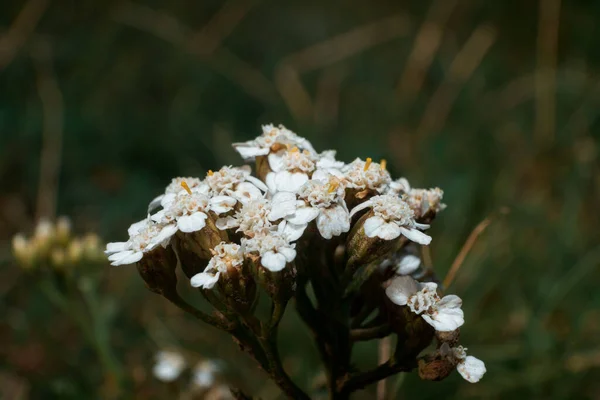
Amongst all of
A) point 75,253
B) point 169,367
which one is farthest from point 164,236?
point 169,367

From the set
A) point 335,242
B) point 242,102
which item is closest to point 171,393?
point 335,242

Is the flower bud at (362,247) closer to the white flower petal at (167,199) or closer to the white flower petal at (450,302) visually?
the white flower petal at (450,302)

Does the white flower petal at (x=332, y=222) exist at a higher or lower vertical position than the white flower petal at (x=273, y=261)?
higher

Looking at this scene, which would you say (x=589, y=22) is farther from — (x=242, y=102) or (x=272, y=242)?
(x=272, y=242)

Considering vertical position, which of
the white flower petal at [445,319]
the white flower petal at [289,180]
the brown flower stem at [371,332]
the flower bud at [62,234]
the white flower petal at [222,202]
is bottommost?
the white flower petal at [445,319]

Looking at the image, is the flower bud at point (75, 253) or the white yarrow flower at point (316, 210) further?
the flower bud at point (75, 253)

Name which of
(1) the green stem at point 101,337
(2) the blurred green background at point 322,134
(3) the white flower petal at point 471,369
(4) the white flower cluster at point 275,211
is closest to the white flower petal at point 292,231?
(4) the white flower cluster at point 275,211

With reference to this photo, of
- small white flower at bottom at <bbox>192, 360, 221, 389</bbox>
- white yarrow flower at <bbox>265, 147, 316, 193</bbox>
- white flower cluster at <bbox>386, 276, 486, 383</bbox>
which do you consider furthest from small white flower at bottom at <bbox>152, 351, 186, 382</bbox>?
white flower cluster at <bbox>386, 276, 486, 383</bbox>
